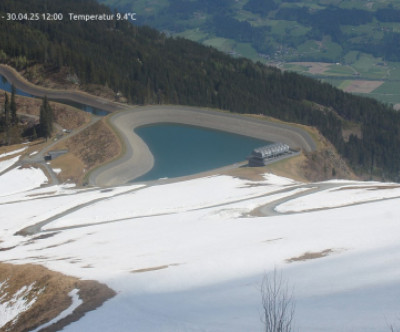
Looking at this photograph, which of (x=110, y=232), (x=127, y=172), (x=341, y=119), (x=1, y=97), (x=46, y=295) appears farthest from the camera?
(x=341, y=119)

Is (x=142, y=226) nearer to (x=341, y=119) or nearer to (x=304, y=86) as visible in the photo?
(x=341, y=119)

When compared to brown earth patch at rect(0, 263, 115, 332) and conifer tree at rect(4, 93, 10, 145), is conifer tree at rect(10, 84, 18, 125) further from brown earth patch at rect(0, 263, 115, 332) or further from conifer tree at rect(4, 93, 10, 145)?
brown earth patch at rect(0, 263, 115, 332)

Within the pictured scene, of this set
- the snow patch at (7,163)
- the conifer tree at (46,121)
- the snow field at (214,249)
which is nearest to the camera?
the snow field at (214,249)

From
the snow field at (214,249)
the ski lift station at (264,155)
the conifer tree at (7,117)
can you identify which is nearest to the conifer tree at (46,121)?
the conifer tree at (7,117)

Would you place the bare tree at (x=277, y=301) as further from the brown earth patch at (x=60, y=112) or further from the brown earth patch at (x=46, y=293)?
the brown earth patch at (x=60, y=112)

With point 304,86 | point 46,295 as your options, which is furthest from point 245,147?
point 304,86

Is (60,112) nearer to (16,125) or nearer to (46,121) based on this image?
(16,125)

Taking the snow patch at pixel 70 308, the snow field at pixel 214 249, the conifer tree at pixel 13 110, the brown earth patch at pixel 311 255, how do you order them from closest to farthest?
the snow field at pixel 214 249 → the snow patch at pixel 70 308 → the brown earth patch at pixel 311 255 → the conifer tree at pixel 13 110
